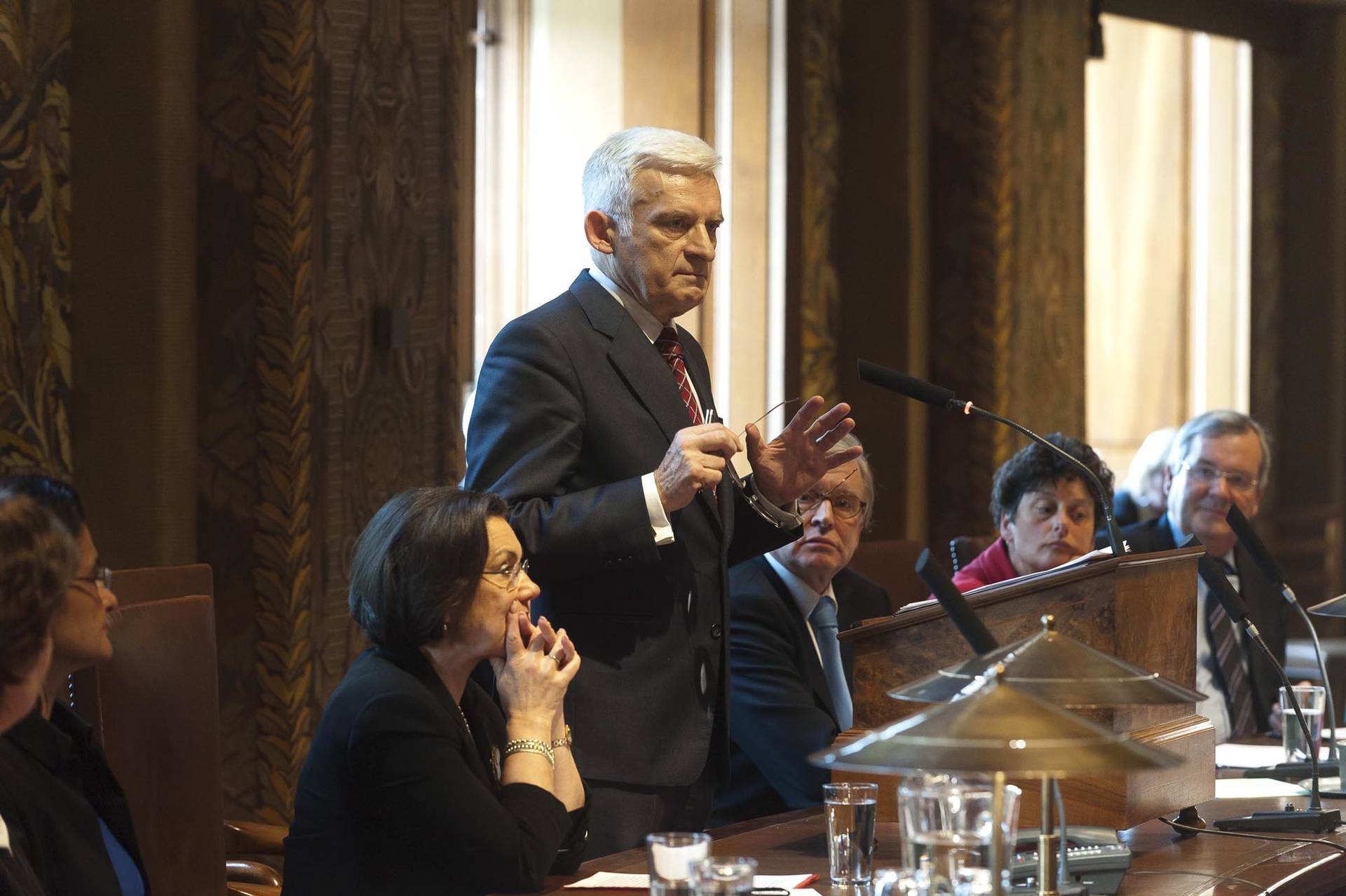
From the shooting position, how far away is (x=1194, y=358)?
821 cm

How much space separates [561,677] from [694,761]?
0.42 m

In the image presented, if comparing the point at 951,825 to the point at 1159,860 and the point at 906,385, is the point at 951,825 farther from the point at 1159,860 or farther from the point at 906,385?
the point at 906,385

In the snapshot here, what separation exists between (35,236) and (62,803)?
4.16 ft

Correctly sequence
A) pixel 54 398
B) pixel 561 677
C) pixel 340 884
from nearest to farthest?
pixel 340 884 → pixel 561 677 → pixel 54 398

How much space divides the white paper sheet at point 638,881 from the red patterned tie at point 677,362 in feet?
3.17

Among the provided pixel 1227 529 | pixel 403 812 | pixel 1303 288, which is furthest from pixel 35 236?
pixel 1303 288

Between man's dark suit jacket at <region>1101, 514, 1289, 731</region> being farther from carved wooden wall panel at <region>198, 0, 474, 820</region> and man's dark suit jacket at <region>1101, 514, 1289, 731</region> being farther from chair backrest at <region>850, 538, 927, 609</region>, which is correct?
carved wooden wall panel at <region>198, 0, 474, 820</region>

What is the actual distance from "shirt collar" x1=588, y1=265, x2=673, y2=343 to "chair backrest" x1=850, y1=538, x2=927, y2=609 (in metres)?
1.65

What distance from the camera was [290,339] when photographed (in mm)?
3666

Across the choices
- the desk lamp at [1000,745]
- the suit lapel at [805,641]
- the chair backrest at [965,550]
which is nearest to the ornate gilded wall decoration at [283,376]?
the suit lapel at [805,641]

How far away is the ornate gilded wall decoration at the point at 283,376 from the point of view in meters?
3.64

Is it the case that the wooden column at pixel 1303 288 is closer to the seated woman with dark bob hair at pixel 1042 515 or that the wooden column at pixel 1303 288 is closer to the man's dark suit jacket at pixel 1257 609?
the man's dark suit jacket at pixel 1257 609

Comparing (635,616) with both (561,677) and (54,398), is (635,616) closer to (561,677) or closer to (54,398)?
(561,677)

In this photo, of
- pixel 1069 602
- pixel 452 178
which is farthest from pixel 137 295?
pixel 1069 602
